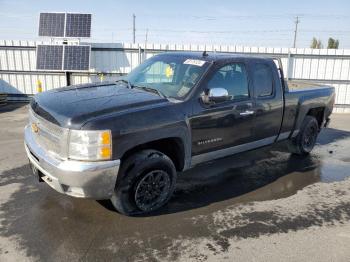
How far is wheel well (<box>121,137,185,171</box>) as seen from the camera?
404cm

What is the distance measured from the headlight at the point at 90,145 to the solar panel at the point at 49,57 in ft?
28.9

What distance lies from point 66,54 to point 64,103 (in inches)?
332

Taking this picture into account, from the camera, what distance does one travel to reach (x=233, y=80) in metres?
4.73

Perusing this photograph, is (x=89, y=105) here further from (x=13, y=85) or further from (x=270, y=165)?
(x=13, y=85)

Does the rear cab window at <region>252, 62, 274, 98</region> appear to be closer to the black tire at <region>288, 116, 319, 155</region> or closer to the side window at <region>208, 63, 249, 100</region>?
the side window at <region>208, 63, 249, 100</region>

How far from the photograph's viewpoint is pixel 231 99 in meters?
4.61

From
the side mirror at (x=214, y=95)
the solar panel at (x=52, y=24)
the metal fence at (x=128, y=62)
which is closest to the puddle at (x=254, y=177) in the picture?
the side mirror at (x=214, y=95)

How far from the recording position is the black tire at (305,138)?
21.0 ft

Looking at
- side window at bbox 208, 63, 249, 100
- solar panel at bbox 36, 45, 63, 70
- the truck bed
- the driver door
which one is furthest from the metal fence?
the driver door

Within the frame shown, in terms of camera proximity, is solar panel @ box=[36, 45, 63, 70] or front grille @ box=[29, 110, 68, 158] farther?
solar panel @ box=[36, 45, 63, 70]

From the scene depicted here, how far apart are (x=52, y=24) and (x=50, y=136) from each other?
32.1 feet

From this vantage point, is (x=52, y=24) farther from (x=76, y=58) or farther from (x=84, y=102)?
(x=84, y=102)

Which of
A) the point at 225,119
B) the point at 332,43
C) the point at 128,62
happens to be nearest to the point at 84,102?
the point at 225,119

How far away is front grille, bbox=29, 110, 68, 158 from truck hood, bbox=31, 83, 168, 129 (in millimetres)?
66
